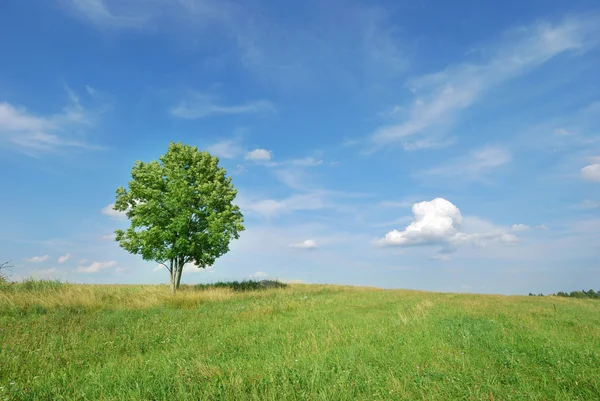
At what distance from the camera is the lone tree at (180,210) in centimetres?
2727

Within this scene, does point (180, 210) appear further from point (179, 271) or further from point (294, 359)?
point (294, 359)

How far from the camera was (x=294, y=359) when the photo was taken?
7.27 m

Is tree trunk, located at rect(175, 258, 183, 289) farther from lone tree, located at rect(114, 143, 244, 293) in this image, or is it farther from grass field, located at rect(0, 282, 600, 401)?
grass field, located at rect(0, 282, 600, 401)

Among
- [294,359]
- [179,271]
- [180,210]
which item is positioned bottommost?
[294,359]

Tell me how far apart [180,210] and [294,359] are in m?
23.2

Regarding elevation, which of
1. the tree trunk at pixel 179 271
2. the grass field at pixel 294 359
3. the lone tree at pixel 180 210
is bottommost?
the grass field at pixel 294 359

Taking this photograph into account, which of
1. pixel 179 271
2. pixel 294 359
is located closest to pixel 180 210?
pixel 179 271

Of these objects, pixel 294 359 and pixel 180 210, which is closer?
pixel 294 359

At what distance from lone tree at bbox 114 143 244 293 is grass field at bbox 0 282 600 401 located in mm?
13871

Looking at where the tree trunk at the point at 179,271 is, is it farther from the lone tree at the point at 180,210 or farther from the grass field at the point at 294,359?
the grass field at the point at 294,359

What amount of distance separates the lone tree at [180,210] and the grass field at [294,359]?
13.9 meters

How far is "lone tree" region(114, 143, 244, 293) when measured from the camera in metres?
27.3

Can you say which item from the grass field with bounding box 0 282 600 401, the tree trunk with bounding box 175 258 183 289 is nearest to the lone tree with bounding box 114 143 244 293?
the tree trunk with bounding box 175 258 183 289

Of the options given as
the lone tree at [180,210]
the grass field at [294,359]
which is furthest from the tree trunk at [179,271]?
the grass field at [294,359]
